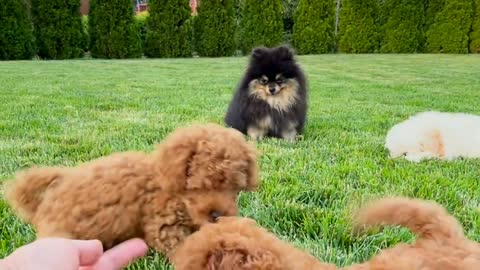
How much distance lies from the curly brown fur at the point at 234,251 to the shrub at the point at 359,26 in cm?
1995

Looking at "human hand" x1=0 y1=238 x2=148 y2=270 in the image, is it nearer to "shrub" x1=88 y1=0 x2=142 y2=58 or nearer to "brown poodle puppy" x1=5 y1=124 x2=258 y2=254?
"brown poodle puppy" x1=5 y1=124 x2=258 y2=254

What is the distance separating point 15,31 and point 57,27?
129cm

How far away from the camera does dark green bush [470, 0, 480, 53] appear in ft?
64.8

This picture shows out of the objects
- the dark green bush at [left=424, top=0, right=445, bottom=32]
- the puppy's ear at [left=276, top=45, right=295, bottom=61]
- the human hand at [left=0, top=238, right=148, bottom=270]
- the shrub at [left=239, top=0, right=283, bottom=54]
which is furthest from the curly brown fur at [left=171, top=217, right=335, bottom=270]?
the dark green bush at [left=424, top=0, right=445, bottom=32]

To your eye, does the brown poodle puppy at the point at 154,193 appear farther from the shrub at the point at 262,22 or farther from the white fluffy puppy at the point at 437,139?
the shrub at the point at 262,22

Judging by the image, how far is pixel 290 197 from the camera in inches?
119

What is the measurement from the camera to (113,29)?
61.3 ft

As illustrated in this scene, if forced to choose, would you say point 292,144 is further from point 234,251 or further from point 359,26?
point 359,26

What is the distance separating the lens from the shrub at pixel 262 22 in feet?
65.7

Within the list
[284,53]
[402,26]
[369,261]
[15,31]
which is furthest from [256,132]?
[402,26]

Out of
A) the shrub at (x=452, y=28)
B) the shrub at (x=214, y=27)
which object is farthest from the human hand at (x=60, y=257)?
the shrub at (x=452, y=28)

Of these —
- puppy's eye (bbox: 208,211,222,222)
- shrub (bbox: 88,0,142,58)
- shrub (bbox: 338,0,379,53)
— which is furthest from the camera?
shrub (bbox: 338,0,379,53)

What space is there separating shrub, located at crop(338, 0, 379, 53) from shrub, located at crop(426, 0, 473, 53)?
2057mm

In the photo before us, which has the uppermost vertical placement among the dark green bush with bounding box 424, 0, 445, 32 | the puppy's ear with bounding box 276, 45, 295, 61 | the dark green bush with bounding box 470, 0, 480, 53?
the puppy's ear with bounding box 276, 45, 295, 61
